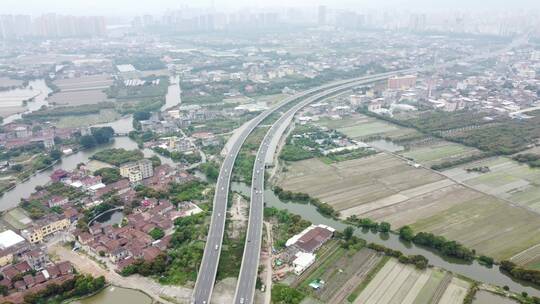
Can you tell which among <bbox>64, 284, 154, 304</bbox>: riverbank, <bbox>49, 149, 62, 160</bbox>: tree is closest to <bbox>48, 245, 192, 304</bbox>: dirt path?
<bbox>64, 284, 154, 304</bbox>: riverbank

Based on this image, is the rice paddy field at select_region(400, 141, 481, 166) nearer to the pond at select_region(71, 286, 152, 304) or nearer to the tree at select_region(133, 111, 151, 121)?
the pond at select_region(71, 286, 152, 304)

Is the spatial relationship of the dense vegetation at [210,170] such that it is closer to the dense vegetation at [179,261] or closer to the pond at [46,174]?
the dense vegetation at [179,261]

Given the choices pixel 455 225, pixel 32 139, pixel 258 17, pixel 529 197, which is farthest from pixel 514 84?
pixel 258 17

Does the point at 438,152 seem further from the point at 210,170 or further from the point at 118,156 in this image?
the point at 118,156

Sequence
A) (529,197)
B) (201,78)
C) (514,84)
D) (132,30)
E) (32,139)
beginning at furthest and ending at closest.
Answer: (132,30) → (201,78) → (514,84) → (32,139) → (529,197)

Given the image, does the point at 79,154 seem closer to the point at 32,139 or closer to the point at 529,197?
the point at 32,139

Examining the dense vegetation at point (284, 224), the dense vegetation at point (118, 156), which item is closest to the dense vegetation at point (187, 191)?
the dense vegetation at point (284, 224)
